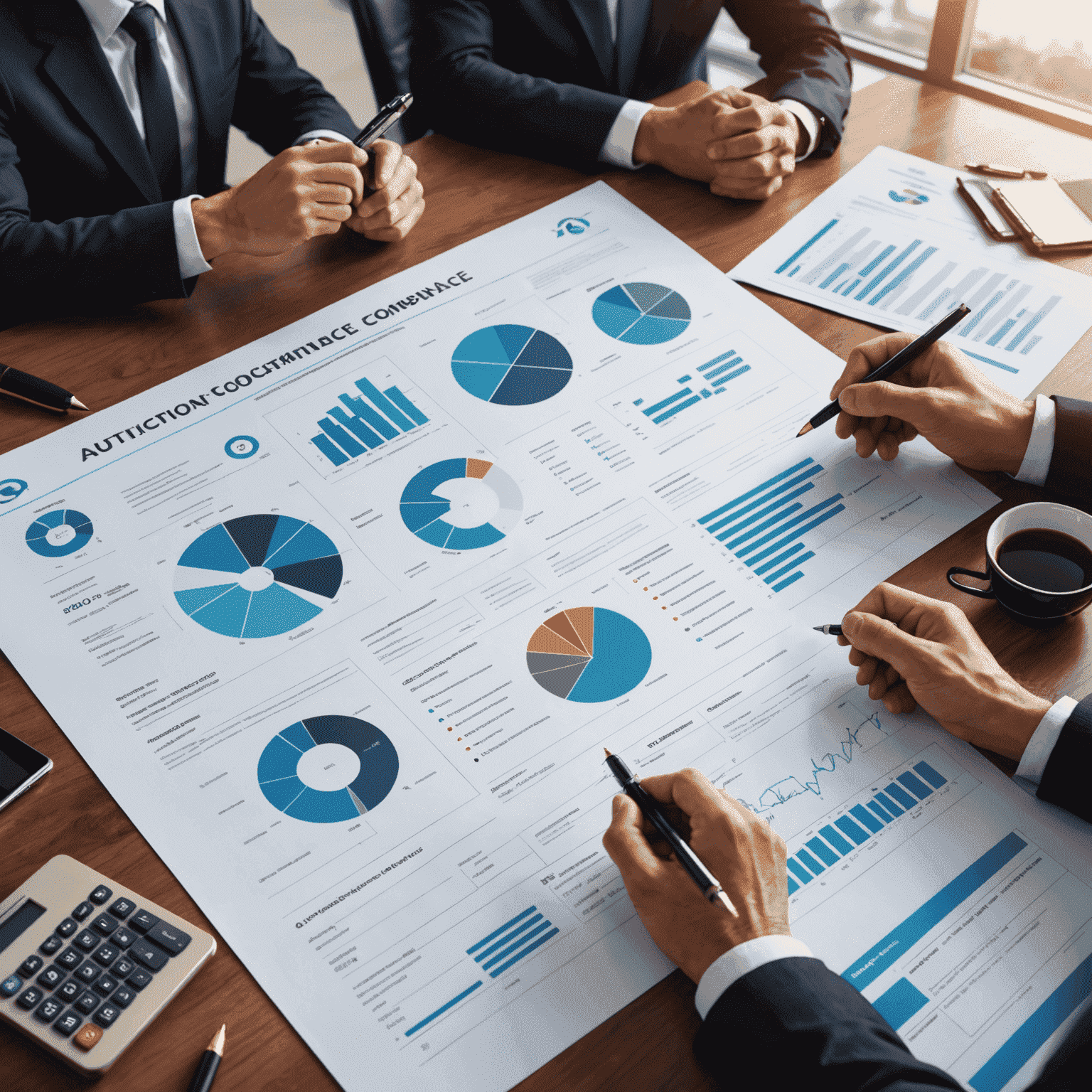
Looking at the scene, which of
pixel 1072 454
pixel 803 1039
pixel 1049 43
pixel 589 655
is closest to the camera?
pixel 803 1039

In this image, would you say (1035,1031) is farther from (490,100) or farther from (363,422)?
(490,100)

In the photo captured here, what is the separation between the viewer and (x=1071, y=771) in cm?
85

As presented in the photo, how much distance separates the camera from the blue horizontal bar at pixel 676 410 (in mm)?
1180

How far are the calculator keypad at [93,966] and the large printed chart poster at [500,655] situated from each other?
0.05 metres

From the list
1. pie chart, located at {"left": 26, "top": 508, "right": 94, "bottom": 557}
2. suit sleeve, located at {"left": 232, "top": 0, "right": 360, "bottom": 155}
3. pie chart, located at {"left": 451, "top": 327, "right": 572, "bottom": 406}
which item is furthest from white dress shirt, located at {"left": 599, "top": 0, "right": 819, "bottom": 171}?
pie chart, located at {"left": 26, "top": 508, "right": 94, "bottom": 557}

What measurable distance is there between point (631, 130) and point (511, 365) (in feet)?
1.59

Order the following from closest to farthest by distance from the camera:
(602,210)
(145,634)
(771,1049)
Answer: (771,1049), (145,634), (602,210)

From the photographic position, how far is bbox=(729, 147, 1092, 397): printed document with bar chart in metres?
1.25

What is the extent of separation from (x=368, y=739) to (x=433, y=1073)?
0.29 m

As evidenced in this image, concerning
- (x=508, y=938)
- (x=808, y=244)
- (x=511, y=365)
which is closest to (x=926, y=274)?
(x=808, y=244)

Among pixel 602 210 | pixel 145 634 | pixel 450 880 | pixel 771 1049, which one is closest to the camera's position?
pixel 771 1049

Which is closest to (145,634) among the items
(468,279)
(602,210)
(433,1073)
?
(433,1073)

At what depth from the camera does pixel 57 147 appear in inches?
58.5

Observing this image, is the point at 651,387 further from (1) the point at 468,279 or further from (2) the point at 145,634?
(2) the point at 145,634
